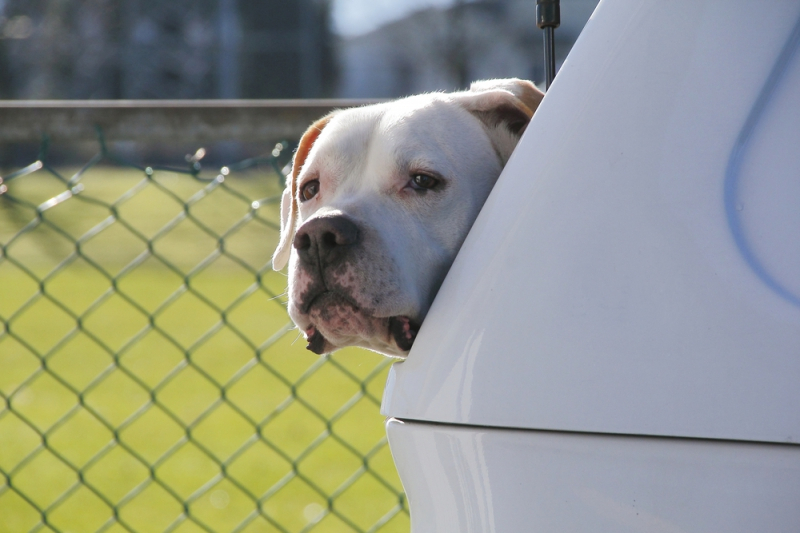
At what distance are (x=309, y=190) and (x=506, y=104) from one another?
50 centimetres

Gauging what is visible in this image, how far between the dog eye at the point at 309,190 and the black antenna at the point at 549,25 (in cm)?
69

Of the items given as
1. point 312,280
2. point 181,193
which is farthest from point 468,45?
point 312,280

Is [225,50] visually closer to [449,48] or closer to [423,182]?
[449,48]

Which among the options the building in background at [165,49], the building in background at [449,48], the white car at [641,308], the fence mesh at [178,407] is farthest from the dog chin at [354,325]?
the building in background at [165,49]

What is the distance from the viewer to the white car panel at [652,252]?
0.80 metres

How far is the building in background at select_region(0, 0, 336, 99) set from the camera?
73.4 feet

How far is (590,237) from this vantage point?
874 millimetres

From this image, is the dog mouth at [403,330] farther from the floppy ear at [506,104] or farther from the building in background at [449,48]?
the building in background at [449,48]

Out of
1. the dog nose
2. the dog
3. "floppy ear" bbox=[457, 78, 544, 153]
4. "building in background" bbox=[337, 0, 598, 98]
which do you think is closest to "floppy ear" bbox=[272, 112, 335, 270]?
the dog

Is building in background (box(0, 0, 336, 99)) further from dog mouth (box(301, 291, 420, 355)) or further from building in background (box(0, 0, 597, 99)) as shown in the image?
dog mouth (box(301, 291, 420, 355))

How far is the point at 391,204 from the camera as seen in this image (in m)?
1.60

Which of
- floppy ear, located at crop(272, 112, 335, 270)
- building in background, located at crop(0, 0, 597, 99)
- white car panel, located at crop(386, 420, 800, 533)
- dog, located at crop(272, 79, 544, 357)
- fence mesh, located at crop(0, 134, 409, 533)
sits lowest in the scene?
building in background, located at crop(0, 0, 597, 99)

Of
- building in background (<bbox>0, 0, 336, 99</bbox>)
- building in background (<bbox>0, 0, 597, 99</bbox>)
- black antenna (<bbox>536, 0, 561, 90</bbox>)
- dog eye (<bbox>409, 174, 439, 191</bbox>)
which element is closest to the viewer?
black antenna (<bbox>536, 0, 561, 90</bbox>)

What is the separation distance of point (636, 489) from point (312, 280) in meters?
0.82
